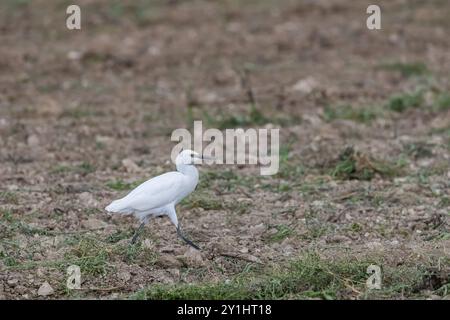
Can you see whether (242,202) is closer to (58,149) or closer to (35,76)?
(58,149)

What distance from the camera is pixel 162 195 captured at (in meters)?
7.06

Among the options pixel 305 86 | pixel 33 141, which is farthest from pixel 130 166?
pixel 305 86

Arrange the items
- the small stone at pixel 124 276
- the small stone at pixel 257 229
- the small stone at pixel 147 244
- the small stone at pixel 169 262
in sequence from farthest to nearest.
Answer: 1. the small stone at pixel 257 229
2. the small stone at pixel 147 244
3. the small stone at pixel 169 262
4. the small stone at pixel 124 276

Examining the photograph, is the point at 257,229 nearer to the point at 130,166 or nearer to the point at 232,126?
the point at 130,166

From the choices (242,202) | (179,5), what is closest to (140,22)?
(179,5)

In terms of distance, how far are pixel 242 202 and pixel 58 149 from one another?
8.12ft

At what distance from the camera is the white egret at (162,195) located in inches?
277

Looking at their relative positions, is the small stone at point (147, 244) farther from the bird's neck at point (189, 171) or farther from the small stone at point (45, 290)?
the small stone at point (45, 290)

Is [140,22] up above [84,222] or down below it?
above

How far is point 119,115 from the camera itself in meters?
11.3

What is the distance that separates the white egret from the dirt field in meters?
0.24

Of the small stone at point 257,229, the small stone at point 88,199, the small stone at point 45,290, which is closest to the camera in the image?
the small stone at point 45,290

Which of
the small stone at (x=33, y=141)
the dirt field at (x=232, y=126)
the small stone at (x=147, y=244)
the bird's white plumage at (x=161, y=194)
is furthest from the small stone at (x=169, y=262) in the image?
the small stone at (x=33, y=141)

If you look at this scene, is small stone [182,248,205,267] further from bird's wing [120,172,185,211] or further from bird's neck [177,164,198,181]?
bird's neck [177,164,198,181]
